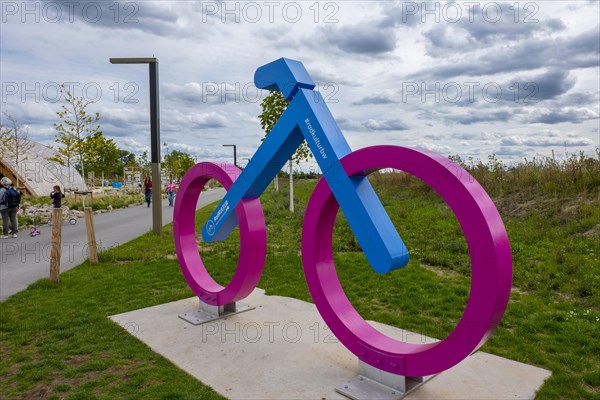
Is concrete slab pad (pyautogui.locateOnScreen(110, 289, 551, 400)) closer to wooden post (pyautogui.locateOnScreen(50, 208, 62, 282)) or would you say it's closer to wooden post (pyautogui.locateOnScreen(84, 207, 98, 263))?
wooden post (pyautogui.locateOnScreen(50, 208, 62, 282))

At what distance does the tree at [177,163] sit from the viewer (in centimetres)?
5366

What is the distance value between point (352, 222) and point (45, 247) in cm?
1005

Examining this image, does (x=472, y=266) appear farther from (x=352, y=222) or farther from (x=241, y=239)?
(x=241, y=239)

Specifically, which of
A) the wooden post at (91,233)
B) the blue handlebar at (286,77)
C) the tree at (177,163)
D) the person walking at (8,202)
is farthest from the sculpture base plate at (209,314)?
the tree at (177,163)

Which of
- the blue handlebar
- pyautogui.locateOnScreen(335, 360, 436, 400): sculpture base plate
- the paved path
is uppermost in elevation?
the blue handlebar

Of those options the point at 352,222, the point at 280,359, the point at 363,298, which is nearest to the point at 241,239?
the point at 280,359

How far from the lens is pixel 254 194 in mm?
5332

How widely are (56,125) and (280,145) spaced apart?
20513 mm

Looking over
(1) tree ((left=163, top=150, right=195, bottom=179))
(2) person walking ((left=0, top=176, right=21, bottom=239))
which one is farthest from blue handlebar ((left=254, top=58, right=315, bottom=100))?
(1) tree ((left=163, top=150, right=195, bottom=179))

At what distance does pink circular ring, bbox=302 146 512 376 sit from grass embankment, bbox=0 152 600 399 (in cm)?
107

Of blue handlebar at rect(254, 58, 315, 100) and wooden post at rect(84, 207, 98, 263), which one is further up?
blue handlebar at rect(254, 58, 315, 100)

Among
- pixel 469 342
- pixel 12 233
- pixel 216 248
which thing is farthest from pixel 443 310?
pixel 12 233

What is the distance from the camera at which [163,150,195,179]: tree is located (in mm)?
53656

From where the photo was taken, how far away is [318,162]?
411 centimetres
